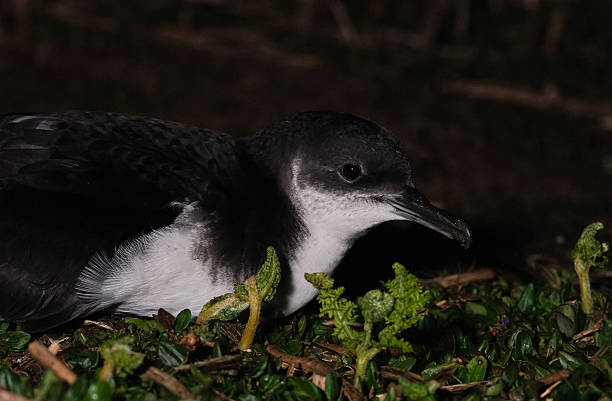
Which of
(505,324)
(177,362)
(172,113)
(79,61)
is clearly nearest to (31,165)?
(177,362)

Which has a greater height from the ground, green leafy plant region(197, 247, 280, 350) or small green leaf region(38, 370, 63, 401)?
green leafy plant region(197, 247, 280, 350)

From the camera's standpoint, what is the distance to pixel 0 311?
11.5 feet

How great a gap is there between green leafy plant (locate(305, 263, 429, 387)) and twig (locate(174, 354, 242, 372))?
401mm

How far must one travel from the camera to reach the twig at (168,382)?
2998mm

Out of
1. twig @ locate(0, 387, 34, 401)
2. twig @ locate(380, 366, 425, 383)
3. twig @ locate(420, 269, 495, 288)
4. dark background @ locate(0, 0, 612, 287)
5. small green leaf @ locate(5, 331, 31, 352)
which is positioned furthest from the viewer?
dark background @ locate(0, 0, 612, 287)

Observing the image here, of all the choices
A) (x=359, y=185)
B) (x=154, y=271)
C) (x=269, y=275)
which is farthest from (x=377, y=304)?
(x=154, y=271)

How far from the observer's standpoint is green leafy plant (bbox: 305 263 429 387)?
311 centimetres

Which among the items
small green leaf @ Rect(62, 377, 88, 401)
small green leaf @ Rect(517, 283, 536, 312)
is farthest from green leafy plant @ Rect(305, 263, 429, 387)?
small green leaf @ Rect(517, 283, 536, 312)

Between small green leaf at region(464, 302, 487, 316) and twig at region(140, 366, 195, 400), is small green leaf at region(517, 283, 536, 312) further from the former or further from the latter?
twig at region(140, 366, 195, 400)

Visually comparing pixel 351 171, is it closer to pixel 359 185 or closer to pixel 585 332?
pixel 359 185

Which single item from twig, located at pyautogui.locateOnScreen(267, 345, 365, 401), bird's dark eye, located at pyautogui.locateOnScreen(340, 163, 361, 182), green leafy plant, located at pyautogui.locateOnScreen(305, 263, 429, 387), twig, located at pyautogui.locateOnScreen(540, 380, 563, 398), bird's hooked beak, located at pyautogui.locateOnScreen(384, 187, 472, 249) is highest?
bird's dark eye, located at pyautogui.locateOnScreen(340, 163, 361, 182)

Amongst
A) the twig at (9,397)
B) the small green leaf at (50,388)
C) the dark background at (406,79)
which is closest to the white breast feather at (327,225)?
the small green leaf at (50,388)

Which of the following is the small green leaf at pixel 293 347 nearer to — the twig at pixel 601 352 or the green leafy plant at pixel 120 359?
the green leafy plant at pixel 120 359

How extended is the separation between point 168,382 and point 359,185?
1251 mm
